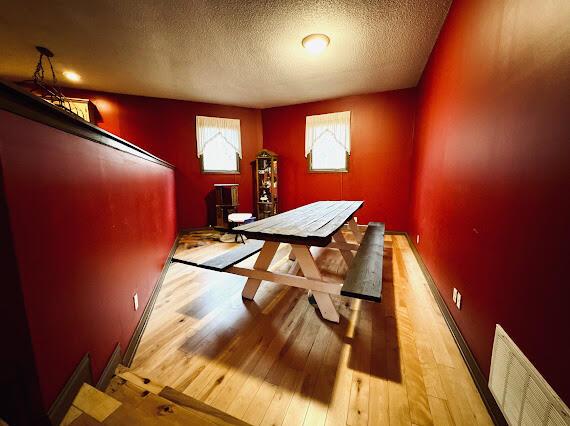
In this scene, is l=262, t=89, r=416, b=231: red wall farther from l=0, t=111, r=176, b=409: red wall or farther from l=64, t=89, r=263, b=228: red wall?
l=0, t=111, r=176, b=409: red wall

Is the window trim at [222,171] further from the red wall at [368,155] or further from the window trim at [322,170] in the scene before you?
the window trim at [322,170]

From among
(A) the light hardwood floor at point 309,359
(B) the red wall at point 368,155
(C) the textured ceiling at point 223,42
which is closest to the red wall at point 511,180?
(A) the light hardwood floor at point 309,359

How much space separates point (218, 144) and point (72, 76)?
252 cm

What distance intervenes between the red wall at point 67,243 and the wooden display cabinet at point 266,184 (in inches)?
145

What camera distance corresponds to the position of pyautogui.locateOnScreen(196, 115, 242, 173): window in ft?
16.4

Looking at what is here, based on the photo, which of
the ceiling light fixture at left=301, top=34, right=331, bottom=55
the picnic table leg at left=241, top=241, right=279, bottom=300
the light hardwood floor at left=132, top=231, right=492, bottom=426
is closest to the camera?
the light hardwood floor at left=132, top=231, right=492, bottom=426

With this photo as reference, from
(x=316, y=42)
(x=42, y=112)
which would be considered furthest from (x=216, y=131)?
(x=42, y=112)

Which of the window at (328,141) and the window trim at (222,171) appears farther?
the window trim at (222,171)

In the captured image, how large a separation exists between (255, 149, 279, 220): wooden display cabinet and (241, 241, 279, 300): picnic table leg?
124 inches

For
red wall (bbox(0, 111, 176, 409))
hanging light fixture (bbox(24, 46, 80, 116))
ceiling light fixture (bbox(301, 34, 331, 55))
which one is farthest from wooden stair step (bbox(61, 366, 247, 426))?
ceiling light fixture (bbox(301, 34, 331, 55))

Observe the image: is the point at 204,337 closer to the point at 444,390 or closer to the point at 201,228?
the point at 444,390

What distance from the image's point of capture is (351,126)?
4.69 meters

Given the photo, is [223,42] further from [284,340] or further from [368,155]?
[284,340]

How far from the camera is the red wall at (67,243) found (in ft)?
2.17
